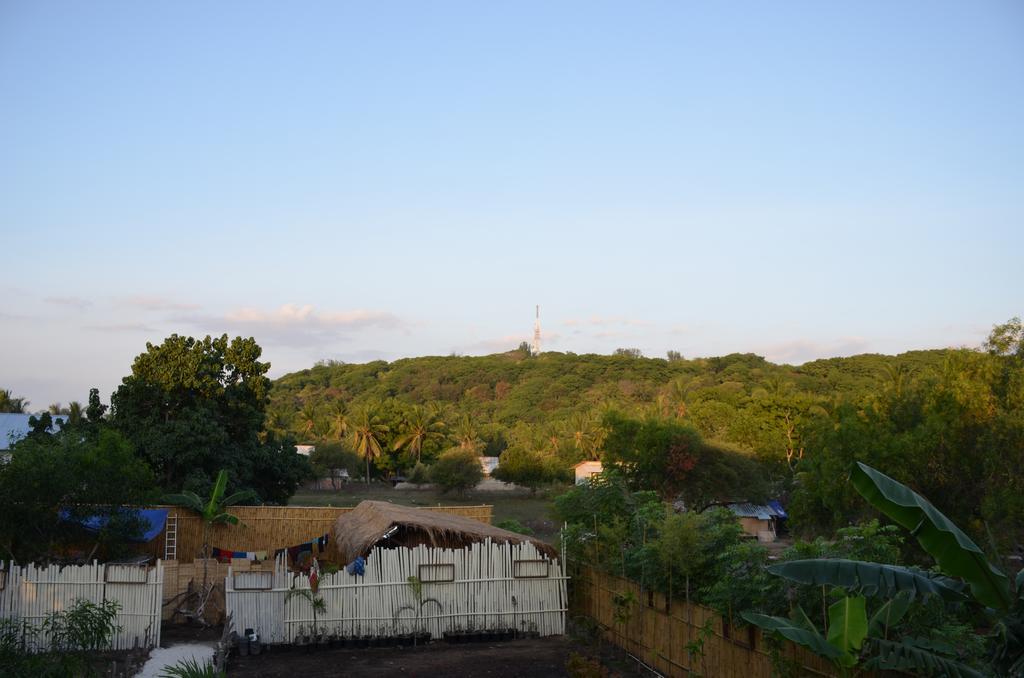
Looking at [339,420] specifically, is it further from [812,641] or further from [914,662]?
[914,662]

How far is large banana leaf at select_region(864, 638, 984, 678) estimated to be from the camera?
22.5 feet

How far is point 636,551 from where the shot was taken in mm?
13922

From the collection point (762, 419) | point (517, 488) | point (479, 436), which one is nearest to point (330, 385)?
point (479, 436)

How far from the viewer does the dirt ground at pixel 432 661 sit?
1342 centimetres

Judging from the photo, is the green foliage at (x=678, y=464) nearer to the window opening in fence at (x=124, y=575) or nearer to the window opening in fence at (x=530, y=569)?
the window opening in fence at (x=530, y=569)

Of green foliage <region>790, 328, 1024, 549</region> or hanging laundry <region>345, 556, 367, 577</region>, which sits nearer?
hanging laundry <region>345, 556, 367, 577</region>

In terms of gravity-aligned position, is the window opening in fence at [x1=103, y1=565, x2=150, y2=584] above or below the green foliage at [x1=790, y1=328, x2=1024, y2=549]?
below

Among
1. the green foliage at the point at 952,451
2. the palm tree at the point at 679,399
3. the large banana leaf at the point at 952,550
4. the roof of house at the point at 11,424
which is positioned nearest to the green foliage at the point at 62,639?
the large banana leaf at the point at 952,550

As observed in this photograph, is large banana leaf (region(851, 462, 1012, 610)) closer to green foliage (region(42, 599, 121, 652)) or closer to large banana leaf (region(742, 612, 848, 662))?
large banana leaf (region(742, 612, 848, 662))

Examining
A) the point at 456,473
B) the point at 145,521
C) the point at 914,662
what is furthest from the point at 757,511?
the point at 914,662

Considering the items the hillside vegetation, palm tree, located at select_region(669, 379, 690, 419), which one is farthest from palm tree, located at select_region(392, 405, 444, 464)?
palm tree, located at select_region(669, 379, 690, 419)

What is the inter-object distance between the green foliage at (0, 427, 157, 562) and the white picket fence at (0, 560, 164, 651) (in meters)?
2.96

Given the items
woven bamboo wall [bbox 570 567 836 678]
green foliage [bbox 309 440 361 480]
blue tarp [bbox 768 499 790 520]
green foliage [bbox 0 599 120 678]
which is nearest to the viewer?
woven bamboo wall [bbox 570 567 836 678]

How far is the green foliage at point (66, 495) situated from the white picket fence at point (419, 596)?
15.1 feet
